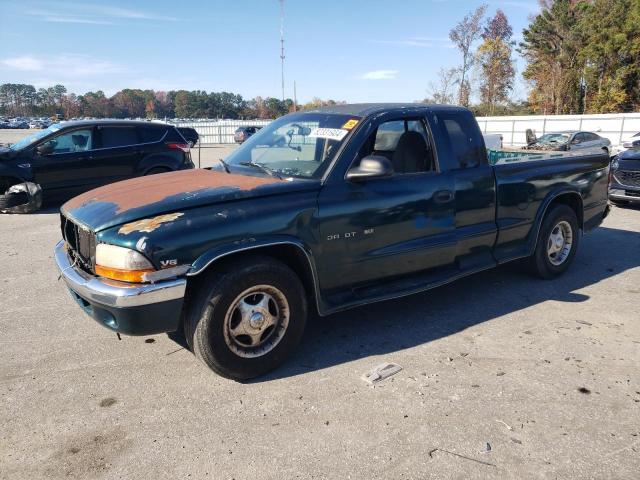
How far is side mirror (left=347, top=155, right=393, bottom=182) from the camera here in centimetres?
367

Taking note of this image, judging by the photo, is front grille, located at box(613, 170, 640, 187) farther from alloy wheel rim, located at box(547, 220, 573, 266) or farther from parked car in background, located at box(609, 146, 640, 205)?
alloy wheel rim, located at box(547, 220, 573, 266)

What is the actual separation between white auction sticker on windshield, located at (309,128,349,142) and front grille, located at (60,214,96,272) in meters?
1.91

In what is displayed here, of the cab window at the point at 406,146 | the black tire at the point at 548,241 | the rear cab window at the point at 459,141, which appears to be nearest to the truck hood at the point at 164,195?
the cab window at the point at 406,146

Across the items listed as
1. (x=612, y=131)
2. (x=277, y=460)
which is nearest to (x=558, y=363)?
(x=277, y=460)

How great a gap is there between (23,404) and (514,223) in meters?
4.47

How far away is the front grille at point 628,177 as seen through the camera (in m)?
9.84

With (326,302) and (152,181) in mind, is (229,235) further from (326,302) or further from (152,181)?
(152,181)

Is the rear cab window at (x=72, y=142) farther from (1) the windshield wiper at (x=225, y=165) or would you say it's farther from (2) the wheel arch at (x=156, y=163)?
(1) the windshield wiper at (x=225, y=165)

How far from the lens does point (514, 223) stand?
200 inches

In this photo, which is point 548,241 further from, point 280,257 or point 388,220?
point 280,257

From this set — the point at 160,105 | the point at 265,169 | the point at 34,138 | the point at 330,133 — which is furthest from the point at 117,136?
the point at 160,105

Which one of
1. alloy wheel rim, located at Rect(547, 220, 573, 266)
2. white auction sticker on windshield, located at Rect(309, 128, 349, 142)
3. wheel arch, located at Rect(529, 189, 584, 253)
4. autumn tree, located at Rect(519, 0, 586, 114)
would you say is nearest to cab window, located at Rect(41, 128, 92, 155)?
white auction sticker on windshield, located at Rect(309, 128, 349, 142)

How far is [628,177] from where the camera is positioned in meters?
10.0

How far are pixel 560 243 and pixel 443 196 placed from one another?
2.21 metres
